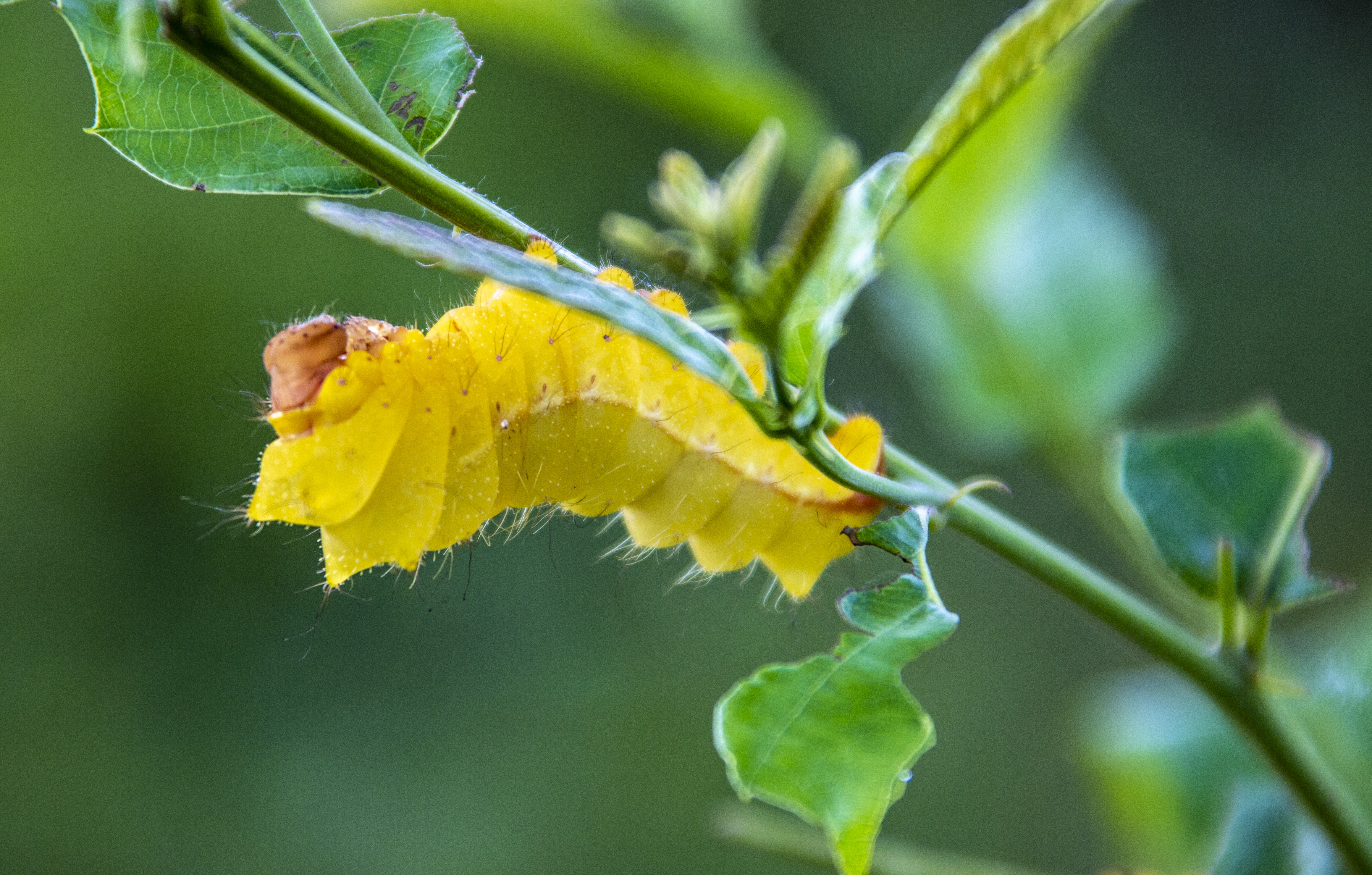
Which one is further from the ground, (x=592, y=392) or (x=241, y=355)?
(x=592, y=392)

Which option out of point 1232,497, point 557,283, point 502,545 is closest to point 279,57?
point 557,283

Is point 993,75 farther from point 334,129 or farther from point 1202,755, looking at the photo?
point 1202,755

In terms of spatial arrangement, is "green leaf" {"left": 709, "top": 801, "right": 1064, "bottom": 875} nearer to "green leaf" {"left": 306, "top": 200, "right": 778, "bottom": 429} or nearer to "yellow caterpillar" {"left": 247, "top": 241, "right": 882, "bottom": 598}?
"yellow caterpillar" {"left": 247, "top": 241, "right": 882, "bottom": 598}

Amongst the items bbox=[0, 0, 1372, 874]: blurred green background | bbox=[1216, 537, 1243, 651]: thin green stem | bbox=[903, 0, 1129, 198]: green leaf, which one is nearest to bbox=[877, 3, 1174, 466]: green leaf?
bbox=[1216, 537, 1243, 651]: thin green stem

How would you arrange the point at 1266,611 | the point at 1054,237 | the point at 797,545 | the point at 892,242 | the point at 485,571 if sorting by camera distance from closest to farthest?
1. the point at 1266,611
2. the point at 797,545
3. the point at 892,242
4. the point at 1054,237
5. the point at 485,571

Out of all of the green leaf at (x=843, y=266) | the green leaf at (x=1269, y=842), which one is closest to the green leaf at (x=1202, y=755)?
the green leaf at (x=1269, y=842)

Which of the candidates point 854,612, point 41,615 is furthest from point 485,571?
point 854,612

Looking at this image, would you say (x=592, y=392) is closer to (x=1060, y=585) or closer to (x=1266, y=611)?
(x=1060, y=585)

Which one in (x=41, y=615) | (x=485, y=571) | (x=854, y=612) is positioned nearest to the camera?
(x=854, y=612)

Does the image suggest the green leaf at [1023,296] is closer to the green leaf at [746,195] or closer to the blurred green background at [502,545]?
the green leaf at [746,195]
